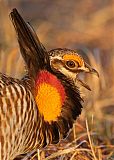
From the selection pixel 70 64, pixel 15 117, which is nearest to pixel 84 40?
pixel 70 64

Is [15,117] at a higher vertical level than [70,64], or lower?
lower

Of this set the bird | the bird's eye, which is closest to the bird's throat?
the bird

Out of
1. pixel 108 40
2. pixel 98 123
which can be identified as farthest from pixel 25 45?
pixel 108 40

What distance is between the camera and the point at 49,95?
521 centimetres

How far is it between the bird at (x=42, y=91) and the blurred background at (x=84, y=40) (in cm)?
57

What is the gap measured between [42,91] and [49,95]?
76 mm

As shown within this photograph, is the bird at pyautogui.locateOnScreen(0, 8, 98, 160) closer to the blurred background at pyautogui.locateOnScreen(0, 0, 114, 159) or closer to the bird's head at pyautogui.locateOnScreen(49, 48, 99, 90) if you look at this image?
the bird's head at pyautogui.locateOnScreen(49, 48, 99, 90)

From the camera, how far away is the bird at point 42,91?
4891mm

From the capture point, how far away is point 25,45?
522 cm

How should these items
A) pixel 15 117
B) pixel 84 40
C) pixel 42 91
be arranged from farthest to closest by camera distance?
pixel 84 40 < pixel 42 91 < pixel 15 117

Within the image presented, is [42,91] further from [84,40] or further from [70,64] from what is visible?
[84,40]

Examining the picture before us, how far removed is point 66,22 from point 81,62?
7401mm

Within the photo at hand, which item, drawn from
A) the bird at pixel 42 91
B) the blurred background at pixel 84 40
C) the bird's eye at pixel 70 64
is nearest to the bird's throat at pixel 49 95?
the bird at pixel 42 91

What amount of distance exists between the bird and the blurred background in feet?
1.86
